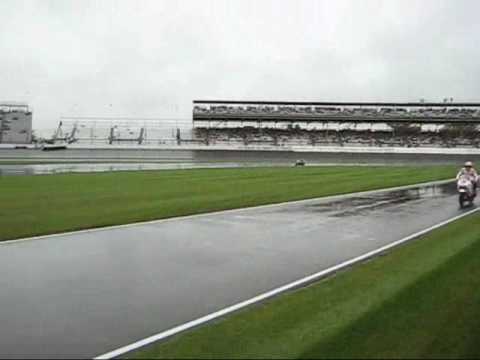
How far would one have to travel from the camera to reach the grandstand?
87.7 metres

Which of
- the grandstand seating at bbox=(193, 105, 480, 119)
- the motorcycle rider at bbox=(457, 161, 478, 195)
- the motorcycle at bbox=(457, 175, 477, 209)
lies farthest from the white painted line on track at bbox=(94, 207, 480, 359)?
the grandstand seating at bbox=(193, 105, 480, 119)

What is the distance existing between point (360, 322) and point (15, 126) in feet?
272

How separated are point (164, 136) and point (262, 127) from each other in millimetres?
21095

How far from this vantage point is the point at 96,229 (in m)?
11.8

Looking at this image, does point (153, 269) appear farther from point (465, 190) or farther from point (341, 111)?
point (341, 111)

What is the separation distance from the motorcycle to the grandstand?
67.2 meters

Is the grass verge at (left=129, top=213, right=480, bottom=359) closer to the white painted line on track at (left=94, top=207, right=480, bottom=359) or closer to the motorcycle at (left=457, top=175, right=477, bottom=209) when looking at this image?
the white painted line on track at (left=94, top=207, right=480, bottom=359)

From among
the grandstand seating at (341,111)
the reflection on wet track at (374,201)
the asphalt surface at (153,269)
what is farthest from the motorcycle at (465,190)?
the grandstand seating at (341,111)

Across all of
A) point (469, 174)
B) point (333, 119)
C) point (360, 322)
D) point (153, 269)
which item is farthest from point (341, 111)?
point (360, 322)

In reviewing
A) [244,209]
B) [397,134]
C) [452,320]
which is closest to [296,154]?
[397,134]

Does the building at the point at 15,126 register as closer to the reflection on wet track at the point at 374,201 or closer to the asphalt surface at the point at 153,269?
the reflection on wet track at the point at 374,201

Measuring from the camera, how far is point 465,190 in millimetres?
18141

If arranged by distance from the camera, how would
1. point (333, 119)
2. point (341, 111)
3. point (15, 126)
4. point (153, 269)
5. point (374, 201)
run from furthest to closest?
point (341, 111) < point (333, 119) < point (15, 126) < point (374, 201) < point (153, 269)

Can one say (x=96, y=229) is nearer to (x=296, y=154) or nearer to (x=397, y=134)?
(x=296, y=154)
